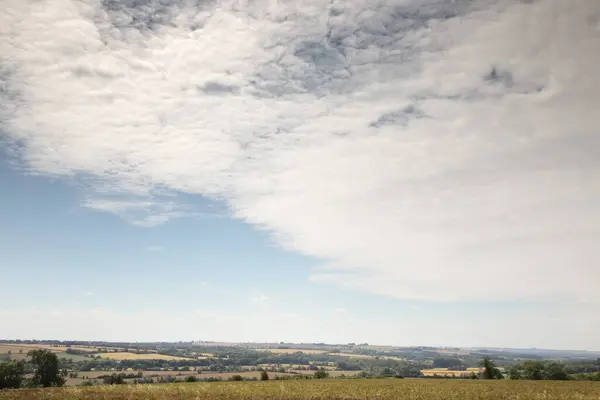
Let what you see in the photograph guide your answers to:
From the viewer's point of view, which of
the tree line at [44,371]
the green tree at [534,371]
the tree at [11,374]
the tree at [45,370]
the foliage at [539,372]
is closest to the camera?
the tree at [11,374]

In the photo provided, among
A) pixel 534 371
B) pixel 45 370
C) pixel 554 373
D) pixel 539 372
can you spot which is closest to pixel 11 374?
pixel 45 370

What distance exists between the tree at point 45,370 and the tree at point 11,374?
1054 centimetres

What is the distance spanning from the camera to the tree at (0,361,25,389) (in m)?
75.5

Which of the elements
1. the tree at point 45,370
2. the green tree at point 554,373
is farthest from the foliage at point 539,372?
the tree at point 45,370

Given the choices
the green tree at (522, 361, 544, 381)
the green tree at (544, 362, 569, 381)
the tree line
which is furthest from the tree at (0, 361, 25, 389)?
the green tree at (544, 362, 569, 381)

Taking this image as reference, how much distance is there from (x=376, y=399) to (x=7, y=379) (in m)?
68.4

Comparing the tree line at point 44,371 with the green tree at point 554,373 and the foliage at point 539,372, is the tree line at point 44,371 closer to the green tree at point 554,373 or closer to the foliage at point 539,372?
the foliage at point 539,372

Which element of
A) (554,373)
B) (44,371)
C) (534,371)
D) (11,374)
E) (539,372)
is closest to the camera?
(11,374)

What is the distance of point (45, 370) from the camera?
89.1m

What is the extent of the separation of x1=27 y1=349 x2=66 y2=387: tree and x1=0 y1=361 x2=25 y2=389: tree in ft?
34.6

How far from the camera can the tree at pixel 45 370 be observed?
291 feet

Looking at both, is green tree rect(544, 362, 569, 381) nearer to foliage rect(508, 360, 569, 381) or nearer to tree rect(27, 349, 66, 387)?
foliage rect(508, 360, 569, 381)

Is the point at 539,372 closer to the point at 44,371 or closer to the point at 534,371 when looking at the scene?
the point at 534,371

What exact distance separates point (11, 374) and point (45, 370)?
1294cm
